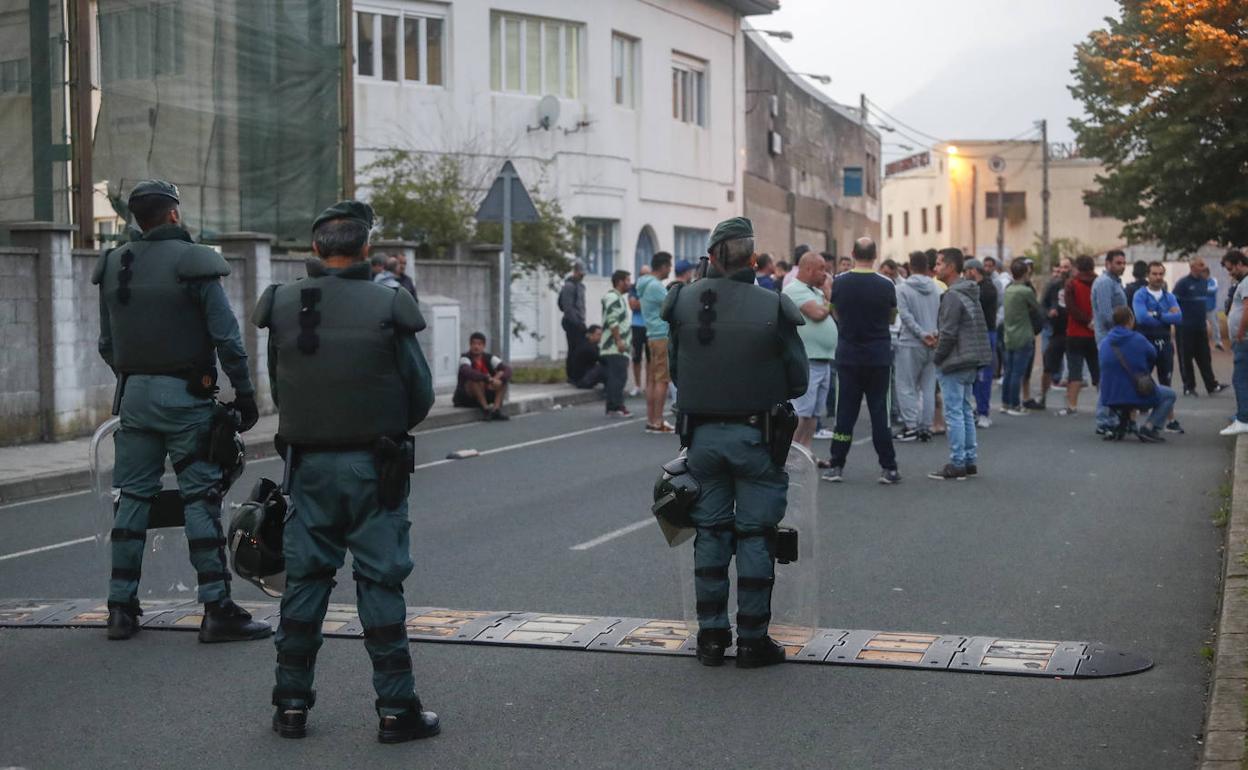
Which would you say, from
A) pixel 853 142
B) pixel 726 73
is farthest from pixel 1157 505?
pixel 853 142

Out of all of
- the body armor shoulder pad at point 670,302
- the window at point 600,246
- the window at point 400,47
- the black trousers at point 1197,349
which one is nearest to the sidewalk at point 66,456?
the body armor shoulder pad at point 670,302

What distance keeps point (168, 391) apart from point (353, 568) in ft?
6.90

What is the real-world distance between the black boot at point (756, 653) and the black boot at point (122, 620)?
279cm

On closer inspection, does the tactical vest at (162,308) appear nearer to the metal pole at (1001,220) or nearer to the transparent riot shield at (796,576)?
the transparent riot shield at (796,576)

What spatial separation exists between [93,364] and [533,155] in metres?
16.3

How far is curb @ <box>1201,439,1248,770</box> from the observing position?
203 inches

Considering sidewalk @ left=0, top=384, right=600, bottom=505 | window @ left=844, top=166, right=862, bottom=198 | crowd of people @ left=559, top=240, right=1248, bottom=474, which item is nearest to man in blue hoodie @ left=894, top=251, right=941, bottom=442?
crowd of people @ left=559, top=240, right=1248, bottom=474

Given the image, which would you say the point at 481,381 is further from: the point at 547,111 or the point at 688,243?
the point at 688,243

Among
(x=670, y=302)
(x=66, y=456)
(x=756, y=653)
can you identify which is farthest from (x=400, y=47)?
(x=756, y=653)

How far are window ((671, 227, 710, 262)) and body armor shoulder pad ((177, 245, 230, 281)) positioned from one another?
3002 cm

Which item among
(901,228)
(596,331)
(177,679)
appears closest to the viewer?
(177,679)

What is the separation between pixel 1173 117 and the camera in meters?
27.2

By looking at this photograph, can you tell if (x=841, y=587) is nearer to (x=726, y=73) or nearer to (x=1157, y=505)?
(x=1157, y=505)

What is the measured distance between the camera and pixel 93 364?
16422mm
